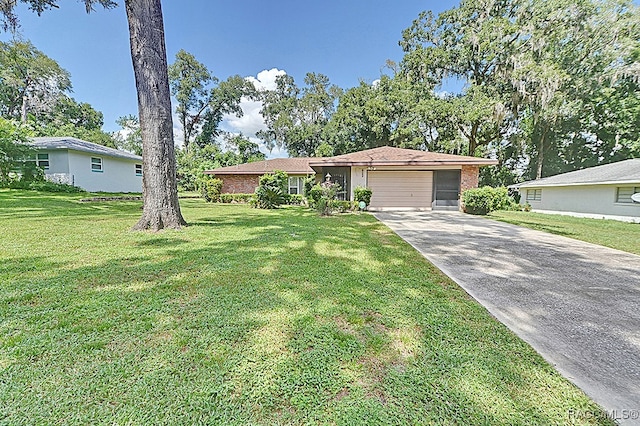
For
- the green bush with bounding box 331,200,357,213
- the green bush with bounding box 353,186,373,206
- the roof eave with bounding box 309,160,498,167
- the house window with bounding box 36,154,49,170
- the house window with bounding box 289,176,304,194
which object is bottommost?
the green bush with bounding box 331,200,357,213

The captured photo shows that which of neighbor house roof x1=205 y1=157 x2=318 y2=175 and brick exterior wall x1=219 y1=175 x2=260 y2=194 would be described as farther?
brick exterior wall x1=219 y1=175 x2=260 y2=194

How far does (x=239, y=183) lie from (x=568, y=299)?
17.6 meters

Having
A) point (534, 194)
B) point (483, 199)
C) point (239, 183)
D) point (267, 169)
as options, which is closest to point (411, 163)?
point (483, 199)

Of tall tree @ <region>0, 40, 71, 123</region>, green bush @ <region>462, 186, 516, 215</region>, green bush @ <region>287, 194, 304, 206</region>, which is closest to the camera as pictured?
green bush @ <region>462, 186, 516, 215</region>

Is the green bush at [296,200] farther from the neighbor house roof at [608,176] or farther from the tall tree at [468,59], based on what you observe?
the neighbor house roof at [608,176]

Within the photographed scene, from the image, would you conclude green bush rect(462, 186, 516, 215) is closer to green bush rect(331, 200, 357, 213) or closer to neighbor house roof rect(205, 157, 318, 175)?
green bush rect(331, 200, 357, 213)

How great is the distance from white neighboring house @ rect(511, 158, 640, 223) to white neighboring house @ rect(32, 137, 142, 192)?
2672 centimetres

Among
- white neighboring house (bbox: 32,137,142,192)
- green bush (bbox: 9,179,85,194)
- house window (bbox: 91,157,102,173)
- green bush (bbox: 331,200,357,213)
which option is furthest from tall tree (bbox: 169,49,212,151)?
green bush (bbox: 331,200,357,213)

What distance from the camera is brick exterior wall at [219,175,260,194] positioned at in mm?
18312

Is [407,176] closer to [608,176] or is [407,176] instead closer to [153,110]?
[608,176]

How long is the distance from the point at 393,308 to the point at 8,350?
301 centimetres

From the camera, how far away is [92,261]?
13.0ft

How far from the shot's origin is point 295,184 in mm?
18641

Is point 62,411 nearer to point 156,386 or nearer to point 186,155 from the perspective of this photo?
point 156,386
